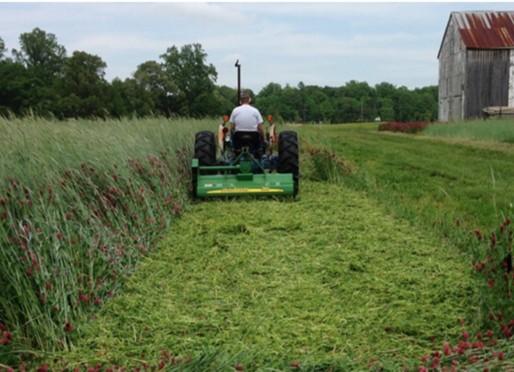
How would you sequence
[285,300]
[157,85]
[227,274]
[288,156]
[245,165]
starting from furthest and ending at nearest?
[157,85]
[288,156]
[245,165]
[227,274]
[285,300]

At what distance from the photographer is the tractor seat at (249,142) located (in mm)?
6836

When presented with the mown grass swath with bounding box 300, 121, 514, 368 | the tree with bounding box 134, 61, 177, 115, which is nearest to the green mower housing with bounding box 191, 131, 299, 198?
the mown grass swath with bounding box 300, 121, 514, 368

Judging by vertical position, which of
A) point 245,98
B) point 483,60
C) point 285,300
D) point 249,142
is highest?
point 483,60

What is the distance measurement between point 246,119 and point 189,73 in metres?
39.9

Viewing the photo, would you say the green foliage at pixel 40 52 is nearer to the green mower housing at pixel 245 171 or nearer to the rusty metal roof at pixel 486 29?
the rusty metal roof at pixel 486 29

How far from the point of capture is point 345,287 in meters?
3.20

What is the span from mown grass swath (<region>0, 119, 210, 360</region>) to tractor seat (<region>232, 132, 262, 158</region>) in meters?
1.26

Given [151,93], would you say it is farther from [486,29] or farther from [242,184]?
[242,184]

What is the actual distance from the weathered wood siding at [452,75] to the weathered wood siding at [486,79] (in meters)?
0.35

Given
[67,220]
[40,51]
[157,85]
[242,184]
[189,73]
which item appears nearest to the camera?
[67,220]

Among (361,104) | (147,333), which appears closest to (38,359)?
(147,333)

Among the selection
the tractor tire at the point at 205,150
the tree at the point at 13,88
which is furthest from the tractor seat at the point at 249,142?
the tree at the point at 13,88

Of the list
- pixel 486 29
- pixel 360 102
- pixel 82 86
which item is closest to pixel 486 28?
pixel 486 29

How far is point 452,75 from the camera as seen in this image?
2686 centimetres
